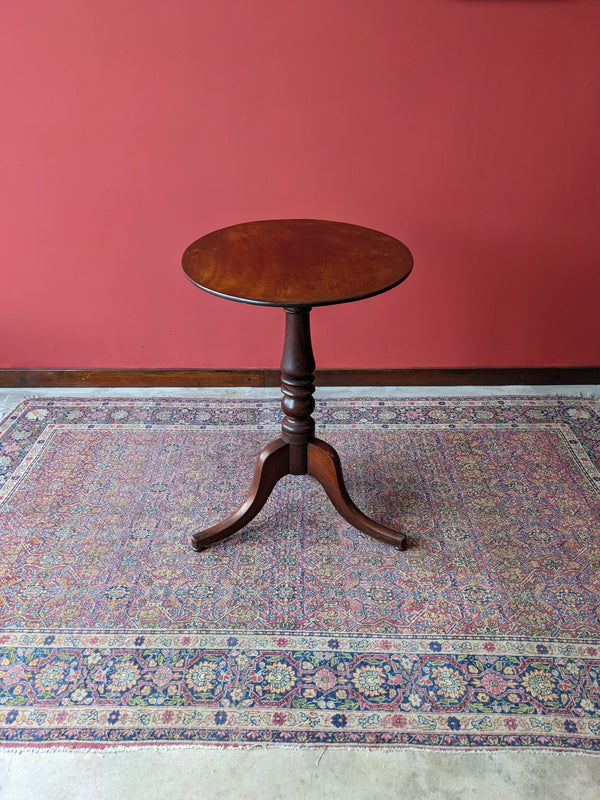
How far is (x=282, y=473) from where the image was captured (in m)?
2.25

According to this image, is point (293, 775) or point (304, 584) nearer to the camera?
point (293, 775)

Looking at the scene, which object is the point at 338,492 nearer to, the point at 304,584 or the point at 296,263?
the point at 304,584

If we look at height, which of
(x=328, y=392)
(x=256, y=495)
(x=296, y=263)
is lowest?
(x=328, y=392)

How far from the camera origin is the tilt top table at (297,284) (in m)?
1.78

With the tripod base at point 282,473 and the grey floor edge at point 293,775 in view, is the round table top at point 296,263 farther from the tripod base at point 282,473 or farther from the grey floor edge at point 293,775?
the grey floor edge at point 293,775

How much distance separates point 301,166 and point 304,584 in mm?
1658

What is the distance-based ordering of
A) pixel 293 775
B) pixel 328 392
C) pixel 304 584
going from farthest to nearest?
pixel 328 392
pixel 304 584
pixel 293 775

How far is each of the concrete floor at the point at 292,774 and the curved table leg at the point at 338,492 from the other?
705mm

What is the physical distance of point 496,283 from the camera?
2.98 metres

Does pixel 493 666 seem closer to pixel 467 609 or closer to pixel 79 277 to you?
pixel 467 609

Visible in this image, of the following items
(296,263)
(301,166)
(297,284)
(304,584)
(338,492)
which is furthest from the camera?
(301,166)

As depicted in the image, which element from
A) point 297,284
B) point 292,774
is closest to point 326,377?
point 297,284

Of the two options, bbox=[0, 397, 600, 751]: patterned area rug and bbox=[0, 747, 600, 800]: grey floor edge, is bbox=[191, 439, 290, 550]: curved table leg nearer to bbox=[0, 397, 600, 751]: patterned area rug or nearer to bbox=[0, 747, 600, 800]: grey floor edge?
bbox=[0, 397, 600, 751]: patterned area rug

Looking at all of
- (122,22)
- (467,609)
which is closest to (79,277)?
(122,22)
